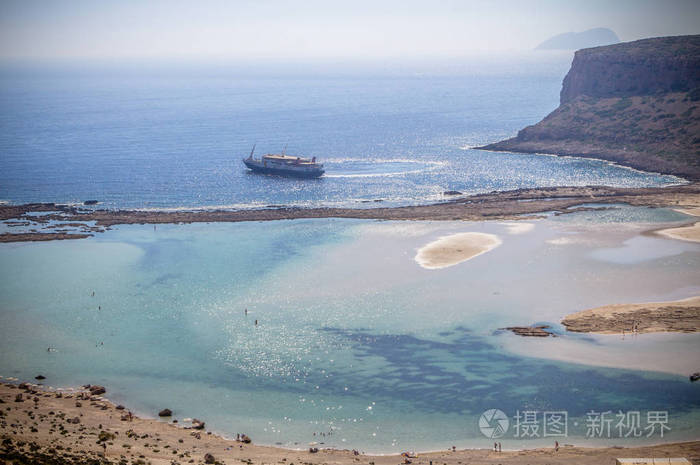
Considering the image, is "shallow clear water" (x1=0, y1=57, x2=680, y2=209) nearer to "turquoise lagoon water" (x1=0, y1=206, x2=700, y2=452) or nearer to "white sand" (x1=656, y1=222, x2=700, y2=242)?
"turquoise lagoon water" (x1=0, y1=206, x2=700, y2=452)

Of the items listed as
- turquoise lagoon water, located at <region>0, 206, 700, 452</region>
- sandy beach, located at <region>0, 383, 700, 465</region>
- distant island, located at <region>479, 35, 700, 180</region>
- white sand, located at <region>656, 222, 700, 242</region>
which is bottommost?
sandy beach, located at <region>0, 383, 700, 465</region>

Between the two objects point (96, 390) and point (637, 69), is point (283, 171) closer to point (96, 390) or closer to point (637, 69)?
point (637, 69)

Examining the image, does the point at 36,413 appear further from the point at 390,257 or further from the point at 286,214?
the point at 286,214

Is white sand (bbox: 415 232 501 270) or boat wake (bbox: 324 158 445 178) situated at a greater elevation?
boat wake (bbox: 324 158 445 178)

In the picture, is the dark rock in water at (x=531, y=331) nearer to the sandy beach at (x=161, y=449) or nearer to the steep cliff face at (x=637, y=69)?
the sandy beach at (x=161, y=449)

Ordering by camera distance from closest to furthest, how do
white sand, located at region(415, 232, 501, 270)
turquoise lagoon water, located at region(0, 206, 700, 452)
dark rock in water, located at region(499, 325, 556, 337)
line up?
turquoise lagoon water, located at region(0, 206, 700, 452), dark rock in water, located at region(499, 325, 556, 337), white sand, located at region(415, 232, 501, 270)

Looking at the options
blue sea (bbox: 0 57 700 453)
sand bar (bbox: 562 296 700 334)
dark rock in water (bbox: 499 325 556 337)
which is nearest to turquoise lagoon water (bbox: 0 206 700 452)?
blue sea (bbox: 0 57 700 453)

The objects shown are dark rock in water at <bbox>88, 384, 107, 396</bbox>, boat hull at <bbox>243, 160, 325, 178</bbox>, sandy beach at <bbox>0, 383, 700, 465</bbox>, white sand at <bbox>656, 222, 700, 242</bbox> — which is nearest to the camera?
sandy beach at <bbox>0, 383, 700, 465</bbox>

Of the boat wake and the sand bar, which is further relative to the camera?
the boat wake

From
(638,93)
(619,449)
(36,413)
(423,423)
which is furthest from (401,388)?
(638,93)
